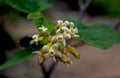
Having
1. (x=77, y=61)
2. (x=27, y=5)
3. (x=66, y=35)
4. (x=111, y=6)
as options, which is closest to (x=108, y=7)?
(x=111, y=6)

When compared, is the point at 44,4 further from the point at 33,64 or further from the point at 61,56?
the point at 33,64

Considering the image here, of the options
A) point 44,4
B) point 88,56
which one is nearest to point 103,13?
point 88,56

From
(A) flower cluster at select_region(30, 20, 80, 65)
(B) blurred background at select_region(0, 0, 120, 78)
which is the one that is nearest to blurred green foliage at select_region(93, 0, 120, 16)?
(B) blurred background at select_region(0, 0, 120, 78)

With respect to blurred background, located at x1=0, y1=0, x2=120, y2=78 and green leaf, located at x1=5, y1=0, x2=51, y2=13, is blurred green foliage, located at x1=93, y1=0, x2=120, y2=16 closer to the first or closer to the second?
blurred background, located at x1=0, y1=0, x2=120, y2=78

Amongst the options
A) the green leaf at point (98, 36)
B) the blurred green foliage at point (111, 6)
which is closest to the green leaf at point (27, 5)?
the green leaf at point (98, 36)

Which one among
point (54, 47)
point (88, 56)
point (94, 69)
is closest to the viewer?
point (54, 47)

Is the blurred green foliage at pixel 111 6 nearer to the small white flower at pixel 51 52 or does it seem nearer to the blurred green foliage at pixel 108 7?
the blurred green foliage at pixel 108 7
